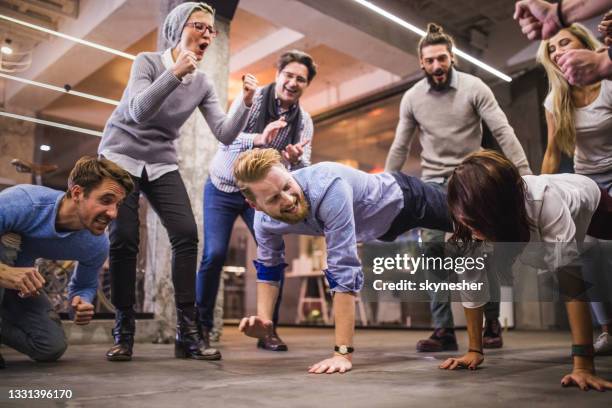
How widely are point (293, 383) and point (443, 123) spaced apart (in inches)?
68.2

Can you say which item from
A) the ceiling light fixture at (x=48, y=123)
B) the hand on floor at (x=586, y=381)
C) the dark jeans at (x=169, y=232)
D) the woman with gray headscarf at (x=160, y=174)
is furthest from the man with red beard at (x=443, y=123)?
the ceiling light fixture at (x=48, y=123)

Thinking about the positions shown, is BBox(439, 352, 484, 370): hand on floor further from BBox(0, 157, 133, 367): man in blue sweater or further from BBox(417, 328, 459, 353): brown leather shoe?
BBox(0, 157, 133, 367): man in blue sweater

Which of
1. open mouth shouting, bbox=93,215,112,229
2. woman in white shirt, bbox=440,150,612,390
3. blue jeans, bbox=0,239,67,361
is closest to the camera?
woman in white shirt, bbox=440,150,612,390

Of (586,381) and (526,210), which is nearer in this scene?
(586,381)

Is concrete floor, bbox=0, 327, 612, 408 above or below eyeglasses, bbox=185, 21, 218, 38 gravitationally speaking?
below

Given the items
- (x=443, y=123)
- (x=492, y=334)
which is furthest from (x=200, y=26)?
(x=492, y=334)

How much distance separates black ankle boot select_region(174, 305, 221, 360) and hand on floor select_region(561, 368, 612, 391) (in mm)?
1345

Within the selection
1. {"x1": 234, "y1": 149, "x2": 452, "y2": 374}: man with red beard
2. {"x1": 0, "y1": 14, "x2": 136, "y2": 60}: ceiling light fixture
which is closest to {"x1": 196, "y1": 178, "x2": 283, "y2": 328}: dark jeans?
{"x1": 234, "y1": 149, "x2": 452, "y2": 374}: man with red beard

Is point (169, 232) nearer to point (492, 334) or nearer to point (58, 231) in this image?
point (58, 231)

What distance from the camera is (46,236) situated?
1959 millimetres

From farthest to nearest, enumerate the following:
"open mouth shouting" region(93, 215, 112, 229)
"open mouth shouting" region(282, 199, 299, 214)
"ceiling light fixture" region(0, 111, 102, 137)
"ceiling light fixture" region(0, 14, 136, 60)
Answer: "ceiling light fixture" region(0, 14, 136, 60) < "ceiling light fixture" region(0, 111, 102, 137) < "open mouth shouting" region(93, 215, 112, 229) < "open mouth shouting" region(282, 199, 299, 214)

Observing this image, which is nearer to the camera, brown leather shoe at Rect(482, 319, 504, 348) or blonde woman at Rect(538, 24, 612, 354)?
blonde woman at Rect(538, 24, 612, 354)

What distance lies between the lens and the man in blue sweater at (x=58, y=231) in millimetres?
1876

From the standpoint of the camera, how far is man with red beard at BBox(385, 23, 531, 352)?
2.76 metres
